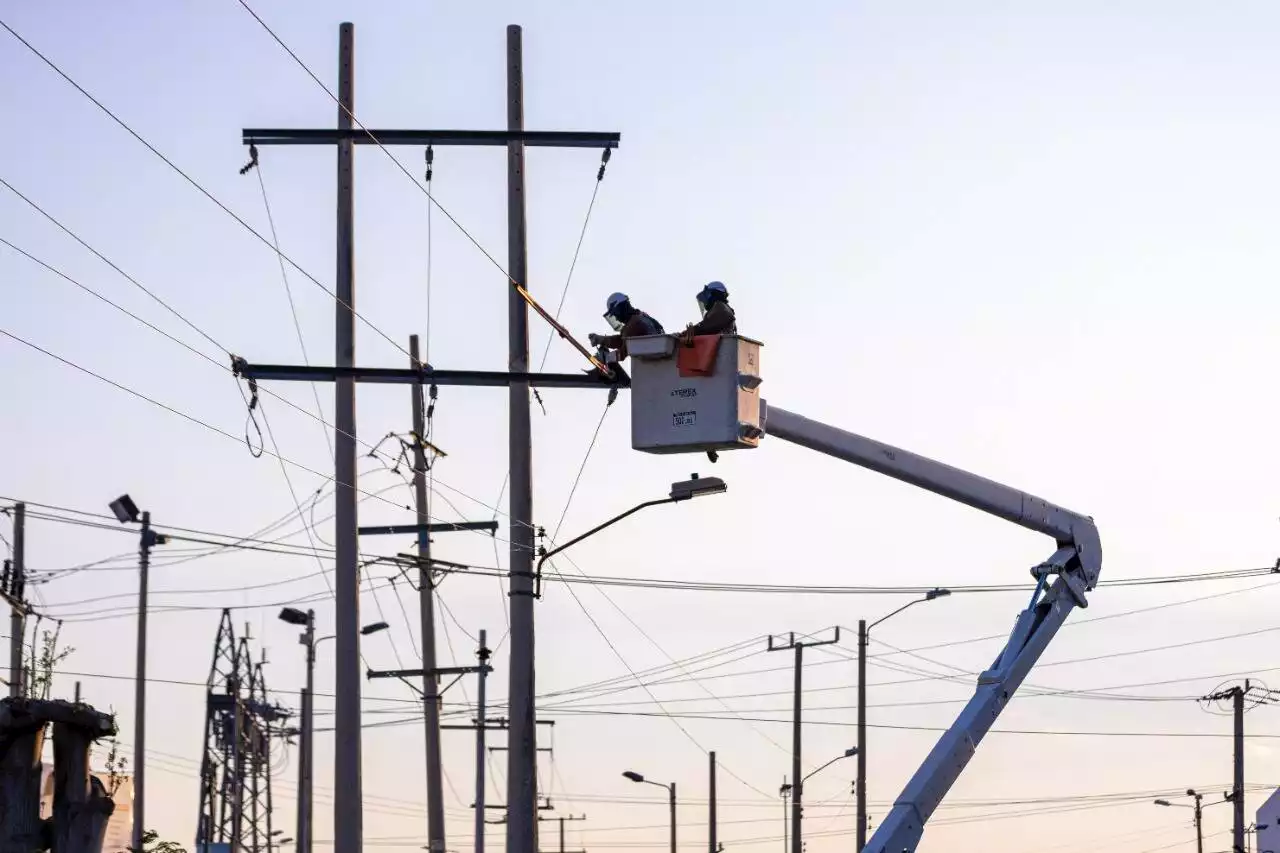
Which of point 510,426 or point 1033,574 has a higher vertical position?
point 510,426

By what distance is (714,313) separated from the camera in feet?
69.5

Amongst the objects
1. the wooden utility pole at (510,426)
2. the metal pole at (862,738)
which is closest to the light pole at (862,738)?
the metal pole at (862,738)

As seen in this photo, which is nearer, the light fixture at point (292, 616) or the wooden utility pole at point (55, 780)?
the wooden utility pole at point (55, 780)

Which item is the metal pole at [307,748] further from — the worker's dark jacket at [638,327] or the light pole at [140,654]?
the worker's dark jacket at [638,327]

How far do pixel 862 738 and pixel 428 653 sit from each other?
1800 centimetres

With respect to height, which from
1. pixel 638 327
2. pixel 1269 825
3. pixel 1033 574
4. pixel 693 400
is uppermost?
pixel 638 327

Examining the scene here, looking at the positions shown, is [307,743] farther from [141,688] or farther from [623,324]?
[623,324]

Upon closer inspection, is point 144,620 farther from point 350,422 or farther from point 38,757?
point 38,757

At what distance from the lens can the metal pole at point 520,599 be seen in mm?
30422

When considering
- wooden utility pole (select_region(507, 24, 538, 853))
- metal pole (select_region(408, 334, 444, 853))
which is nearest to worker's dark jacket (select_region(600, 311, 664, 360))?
wooden utility pole (select_region(507, 24, 538, 853))

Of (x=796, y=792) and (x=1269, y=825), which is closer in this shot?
(x=796, y=792)

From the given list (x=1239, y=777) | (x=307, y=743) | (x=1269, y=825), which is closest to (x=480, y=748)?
(x=307, y=743)

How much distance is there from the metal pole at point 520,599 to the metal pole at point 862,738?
2694cm

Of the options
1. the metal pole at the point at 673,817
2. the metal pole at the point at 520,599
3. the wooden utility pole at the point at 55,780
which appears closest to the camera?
the wooden utility pole at the point at 55,780
